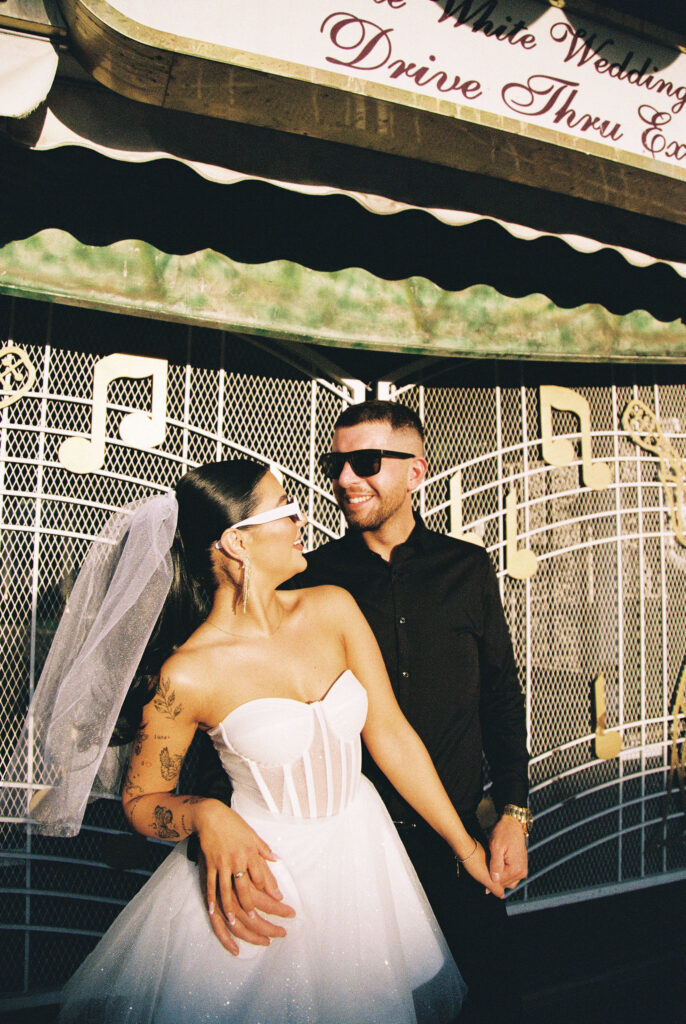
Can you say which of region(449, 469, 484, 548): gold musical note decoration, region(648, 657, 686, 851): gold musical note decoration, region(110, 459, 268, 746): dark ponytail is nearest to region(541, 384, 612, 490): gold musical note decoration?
region(449, 469, 484, 548): gold musical note decoration

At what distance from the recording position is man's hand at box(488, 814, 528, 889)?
203 cm

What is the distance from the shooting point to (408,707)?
88.1 inches

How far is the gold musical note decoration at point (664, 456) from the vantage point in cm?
398

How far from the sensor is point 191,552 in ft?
6.48

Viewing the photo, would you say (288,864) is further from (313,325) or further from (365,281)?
(365,281)

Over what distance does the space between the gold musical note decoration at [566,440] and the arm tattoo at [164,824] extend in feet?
8.76

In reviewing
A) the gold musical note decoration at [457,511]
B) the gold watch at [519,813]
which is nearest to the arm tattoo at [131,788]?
the gold watch at [519,813]

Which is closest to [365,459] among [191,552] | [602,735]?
[191,552]

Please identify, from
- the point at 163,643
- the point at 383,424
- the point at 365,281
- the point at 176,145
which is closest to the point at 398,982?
the point at 163,643

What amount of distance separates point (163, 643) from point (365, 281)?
1.76 meters

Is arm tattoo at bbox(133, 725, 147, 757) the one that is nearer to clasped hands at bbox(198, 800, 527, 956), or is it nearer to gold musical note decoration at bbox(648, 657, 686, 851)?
clasped hands at bbox(198, 800, 527, 956)

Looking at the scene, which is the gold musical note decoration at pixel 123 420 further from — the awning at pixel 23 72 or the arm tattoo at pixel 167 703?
the arm tattoo at pixel 167 703

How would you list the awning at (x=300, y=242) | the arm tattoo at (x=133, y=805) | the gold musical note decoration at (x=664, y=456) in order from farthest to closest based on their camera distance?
the gold musical note decoration at (x=664, y=456), the awning at (x=300, y=242), the arm tattoo at (x=133, y=805)

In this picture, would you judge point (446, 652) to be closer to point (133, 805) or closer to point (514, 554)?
point (133, 805)
